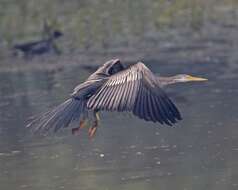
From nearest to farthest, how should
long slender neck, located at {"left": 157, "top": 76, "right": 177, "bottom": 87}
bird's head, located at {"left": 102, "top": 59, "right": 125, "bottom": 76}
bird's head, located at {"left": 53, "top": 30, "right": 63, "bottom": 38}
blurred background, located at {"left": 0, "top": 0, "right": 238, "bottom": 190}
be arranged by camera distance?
long slender neck, located at {"left": 157, "top": 76, "right": 177, "bottom": 87} < bird's head, located at {"left": 102, "top": 59, "right": 125, "bottom": 76} < blurred background, located at {"left": 0, "top": 0, "right": 238, "bottom": 190} < bird's head, located at {"left": 53, "top": 30, "right": 63, "bottom": 38}

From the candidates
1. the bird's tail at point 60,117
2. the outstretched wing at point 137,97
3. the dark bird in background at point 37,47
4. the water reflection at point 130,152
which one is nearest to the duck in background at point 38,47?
the dark bird in background at point 37,47

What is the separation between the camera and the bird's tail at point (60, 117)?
308 inches

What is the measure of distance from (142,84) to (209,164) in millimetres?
1373

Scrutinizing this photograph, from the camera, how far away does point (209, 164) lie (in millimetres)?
8570

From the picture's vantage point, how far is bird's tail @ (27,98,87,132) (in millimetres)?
7824

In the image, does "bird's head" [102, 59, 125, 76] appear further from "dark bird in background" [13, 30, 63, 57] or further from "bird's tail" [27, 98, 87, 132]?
"dark bird in background" [13, 30, 63, 57]

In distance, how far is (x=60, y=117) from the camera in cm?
790

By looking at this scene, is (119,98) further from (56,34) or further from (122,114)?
(56,34)

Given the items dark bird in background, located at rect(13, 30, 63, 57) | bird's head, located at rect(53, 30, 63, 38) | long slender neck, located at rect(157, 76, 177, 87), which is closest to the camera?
long slender neck, located at rect(157, 76, 177, 87)

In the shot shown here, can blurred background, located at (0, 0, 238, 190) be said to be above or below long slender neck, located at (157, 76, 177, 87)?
below

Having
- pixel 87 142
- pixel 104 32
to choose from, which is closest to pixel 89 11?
pixel 104 32

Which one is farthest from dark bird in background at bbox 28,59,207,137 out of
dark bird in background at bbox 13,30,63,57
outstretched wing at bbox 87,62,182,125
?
dark bird in background at bbox 13,30,63,57

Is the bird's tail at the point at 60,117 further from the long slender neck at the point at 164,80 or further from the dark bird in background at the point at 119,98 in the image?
the long slender neck at the point at 164,80

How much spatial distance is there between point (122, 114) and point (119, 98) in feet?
13.4
